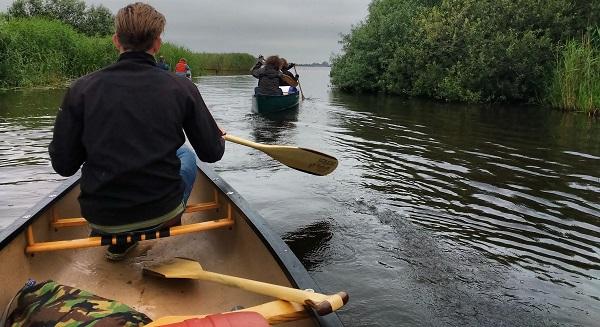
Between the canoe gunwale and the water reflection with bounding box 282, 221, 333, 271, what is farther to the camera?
the water reflection with bounding box 282, 221, 333, 271

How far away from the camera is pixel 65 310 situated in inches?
79.2

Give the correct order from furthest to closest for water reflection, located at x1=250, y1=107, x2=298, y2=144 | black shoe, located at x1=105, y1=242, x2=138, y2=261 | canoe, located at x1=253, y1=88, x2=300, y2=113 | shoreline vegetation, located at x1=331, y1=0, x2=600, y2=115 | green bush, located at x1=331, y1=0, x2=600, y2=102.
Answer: green bush, located at x1=331, y1=0, x2=600, y2=102 < shoreline vegetation, located at x1=331, y1=0, x2=600, y2=115 < canoe, located at x1=253, y1=88, x2=300, y2=113 < water reflection, located at x1=250, y1=107, x2=298, y2=144 < black shoe, located at x1=105, y1=242, x2=138, y2=261

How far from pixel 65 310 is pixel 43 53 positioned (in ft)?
69.4

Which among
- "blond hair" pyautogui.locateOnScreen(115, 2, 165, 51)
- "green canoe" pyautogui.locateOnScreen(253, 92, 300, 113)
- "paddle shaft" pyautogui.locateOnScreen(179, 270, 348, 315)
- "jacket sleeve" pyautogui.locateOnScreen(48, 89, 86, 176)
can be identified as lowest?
"paddle shaft" pyautogui.locateOnScreen(179, 270, 348, 315)

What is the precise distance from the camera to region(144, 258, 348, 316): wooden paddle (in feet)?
6.49

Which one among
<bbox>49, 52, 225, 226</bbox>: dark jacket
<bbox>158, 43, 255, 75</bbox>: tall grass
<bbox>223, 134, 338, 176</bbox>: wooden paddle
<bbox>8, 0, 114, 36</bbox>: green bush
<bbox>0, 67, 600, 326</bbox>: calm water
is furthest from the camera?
<bbox>158, 43, 255, 75</bbox>: tall grass

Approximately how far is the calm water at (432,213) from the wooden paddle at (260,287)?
4.14ft

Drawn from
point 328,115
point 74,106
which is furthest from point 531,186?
point 328,115

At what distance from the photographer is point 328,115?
14.6 metres

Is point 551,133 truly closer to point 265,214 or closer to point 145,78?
point 265,214

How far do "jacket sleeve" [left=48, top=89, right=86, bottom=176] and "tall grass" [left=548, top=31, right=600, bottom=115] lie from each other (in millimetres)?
15088

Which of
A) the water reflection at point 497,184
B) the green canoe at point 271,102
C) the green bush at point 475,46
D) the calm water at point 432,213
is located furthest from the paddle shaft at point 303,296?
the green bush at point 475,46

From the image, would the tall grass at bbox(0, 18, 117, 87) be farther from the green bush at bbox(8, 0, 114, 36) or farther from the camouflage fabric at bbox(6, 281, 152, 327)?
the camouflage fabric at bbox(6, 281, 152, 327)

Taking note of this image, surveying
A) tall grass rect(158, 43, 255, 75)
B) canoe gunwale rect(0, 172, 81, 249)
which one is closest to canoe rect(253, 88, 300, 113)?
canoe gunwale rect(0, 172, 81, 249)
